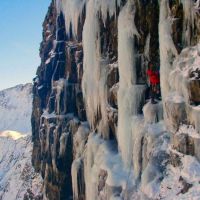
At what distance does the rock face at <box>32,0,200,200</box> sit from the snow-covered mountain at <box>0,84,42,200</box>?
11.7 meters

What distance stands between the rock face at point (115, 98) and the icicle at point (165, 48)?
0.17ft

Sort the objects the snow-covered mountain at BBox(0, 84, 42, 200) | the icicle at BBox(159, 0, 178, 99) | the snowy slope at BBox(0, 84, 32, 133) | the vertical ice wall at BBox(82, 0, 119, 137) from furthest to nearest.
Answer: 1. the snowy slope at BBox(0, 84, 32, 133)
2. the snow-covered mountain at BBox(0, 84, 42, 200)
3. the vertical ice wall at BBox(82, 0, 119, 137)
4. the icicle at BBox(159, 0, 178, 99)

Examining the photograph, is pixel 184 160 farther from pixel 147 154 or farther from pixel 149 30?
pixel 149 30

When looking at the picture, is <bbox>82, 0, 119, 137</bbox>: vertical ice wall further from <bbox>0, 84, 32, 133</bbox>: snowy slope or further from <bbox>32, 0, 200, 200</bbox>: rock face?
<bbox>0, 84, 32, 133</bbox>: snowy slope

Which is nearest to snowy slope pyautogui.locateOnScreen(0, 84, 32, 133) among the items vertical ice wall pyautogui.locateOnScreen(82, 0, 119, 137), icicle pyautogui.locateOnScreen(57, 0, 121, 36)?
icicle pyautogui.locateOnScreen(57, 0, 121, 36)

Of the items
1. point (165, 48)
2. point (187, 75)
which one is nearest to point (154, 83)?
point (165, 48)

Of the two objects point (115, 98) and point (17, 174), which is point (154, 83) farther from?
point (17, 174)

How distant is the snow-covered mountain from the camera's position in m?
61.1

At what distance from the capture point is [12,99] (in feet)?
499

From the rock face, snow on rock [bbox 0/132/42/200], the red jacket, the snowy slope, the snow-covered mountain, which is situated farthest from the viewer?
the snowy slope

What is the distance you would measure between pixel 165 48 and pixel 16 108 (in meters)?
131

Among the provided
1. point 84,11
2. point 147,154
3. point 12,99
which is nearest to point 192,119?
point 147,154

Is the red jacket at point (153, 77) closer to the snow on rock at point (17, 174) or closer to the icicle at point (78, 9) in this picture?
the icicle at point (78, 9)

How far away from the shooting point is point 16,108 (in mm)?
152125
